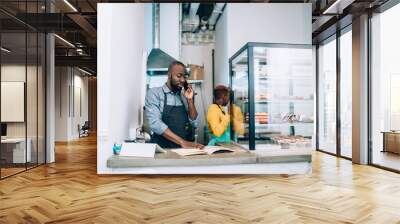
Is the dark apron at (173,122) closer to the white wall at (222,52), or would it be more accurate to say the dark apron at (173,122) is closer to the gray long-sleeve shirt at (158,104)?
the gray long-sleeve shirt at (158,104)

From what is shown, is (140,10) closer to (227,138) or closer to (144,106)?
(144,106)

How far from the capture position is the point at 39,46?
641cm

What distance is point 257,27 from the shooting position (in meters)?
5.04

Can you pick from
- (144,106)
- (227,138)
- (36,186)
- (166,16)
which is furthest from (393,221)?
(36,186)

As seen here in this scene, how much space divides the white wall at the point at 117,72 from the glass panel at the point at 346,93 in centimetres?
430

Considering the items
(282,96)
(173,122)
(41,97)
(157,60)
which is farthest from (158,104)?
(41,97)

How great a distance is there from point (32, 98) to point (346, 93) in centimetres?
593

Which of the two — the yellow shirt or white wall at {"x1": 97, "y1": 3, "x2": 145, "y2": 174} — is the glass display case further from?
white wall at {"x1": 97, "y1": 3, "x2": 145, "y2": 174}

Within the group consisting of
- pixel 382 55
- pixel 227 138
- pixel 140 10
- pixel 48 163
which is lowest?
pixel 48 163

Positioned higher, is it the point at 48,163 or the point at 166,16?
the point at 166,16

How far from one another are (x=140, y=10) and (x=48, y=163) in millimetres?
3436

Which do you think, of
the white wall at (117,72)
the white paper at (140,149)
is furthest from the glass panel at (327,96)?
the white wall at (117,72)

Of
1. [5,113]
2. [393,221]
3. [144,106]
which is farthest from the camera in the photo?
[5,113]

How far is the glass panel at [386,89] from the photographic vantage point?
19.7ft
